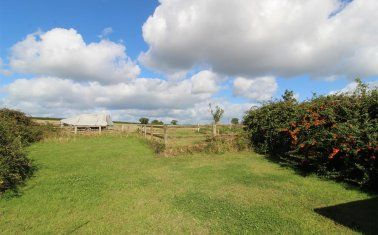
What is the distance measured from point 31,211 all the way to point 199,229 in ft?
12.7

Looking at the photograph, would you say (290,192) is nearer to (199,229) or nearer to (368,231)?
(368,231)

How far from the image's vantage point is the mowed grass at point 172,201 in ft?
19.0

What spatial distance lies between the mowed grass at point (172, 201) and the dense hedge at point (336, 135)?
752mm

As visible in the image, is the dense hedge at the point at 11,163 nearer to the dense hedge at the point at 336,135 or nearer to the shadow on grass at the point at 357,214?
the shadow on grass at the point at 357,214

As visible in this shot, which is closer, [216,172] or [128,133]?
[216,172]

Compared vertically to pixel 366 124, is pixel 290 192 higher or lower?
lower

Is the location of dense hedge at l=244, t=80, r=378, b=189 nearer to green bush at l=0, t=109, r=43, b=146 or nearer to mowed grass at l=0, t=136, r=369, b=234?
mowed grass at l=0, t=136, r=369, b=234

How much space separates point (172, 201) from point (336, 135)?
554 cm

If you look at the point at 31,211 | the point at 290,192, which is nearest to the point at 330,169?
the point at 290,192

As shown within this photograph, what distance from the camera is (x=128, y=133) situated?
3105 cm

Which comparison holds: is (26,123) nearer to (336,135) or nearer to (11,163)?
(11,163)

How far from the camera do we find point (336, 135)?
935 cm

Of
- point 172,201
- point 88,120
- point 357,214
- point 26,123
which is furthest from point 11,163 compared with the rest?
point 88,120

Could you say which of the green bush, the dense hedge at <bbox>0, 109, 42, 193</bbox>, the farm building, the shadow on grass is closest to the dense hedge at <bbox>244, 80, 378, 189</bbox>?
the shadow on grass
